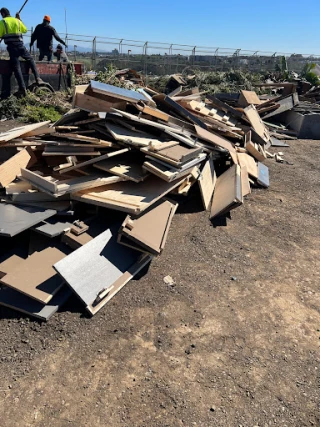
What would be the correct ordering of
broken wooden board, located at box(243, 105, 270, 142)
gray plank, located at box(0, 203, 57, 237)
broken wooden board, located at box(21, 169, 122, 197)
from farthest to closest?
1. broken wooden board, located at box(243, 105, 270, 142)
2. broken wooden board, located at box(21, 169, 122, 197)
3. gray plank, located at box(0, 203, 57, 237)

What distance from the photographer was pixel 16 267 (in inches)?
146

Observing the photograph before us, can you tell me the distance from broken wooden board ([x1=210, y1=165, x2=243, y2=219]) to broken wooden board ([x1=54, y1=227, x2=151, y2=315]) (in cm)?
177

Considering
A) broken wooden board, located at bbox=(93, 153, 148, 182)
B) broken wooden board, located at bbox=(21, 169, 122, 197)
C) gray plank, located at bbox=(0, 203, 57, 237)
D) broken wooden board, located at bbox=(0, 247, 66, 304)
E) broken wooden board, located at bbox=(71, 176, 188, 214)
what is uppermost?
broken wooden board, located at bbox=(93, 153, 148, 182)

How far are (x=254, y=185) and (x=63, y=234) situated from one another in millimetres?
4423

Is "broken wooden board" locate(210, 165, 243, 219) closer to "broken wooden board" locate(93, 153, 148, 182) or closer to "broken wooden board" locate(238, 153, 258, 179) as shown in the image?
"broken wooden board" locate(238, 153, 258, 179)

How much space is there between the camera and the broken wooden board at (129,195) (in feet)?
14.1

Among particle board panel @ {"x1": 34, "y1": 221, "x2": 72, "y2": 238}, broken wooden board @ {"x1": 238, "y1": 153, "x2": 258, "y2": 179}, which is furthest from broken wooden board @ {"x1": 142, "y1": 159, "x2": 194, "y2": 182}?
broken wooden board @ {"x1": 238, "y1": 153, "x2": 258, "y2": 179}

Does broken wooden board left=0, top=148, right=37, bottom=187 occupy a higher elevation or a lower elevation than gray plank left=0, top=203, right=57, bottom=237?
higher

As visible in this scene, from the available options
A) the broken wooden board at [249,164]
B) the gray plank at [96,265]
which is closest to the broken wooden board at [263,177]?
the broken wooden board at [249,164]

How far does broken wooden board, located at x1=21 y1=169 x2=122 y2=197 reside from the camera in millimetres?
Result: 4188

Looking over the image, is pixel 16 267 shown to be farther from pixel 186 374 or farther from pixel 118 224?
pixel 186 374

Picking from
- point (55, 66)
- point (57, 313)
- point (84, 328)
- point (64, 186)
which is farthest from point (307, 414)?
point (55, 66)

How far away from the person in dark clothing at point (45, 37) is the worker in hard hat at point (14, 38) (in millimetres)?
1629

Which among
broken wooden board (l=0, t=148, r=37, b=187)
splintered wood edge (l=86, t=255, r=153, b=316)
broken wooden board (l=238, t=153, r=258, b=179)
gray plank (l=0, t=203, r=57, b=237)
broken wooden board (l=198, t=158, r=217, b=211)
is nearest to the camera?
splintered wood edge (l=86, t=255, r=153, b=316)
